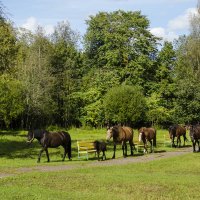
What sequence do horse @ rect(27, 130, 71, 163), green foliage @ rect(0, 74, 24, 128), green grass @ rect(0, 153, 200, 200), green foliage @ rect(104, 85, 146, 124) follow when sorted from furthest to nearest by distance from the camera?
green foliage @ rect(104, 85, 146, 124)
green foliage @ rect(0, 74, 24, 128)
horse @ rect(27, 130, 71, 163)
green grass @ rect(0, 153, 200, 200)

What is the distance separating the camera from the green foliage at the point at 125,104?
51438 millimetres

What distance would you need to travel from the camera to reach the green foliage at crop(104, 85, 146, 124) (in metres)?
51.4

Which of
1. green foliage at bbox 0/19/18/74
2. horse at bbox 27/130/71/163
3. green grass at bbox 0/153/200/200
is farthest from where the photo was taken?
green foliage at bbox 0/19/18/74

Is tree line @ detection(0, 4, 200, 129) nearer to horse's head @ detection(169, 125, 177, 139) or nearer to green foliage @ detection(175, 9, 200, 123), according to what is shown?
green foliage @ detection(175, 9, 200, 123)

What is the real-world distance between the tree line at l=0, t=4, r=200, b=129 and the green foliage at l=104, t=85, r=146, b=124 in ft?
21.5

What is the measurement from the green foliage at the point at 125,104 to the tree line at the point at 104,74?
6555 mm

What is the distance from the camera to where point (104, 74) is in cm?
6519

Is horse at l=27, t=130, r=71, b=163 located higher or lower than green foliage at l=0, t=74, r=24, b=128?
lower

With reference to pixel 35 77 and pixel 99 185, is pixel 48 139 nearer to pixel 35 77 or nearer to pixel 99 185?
pixel 99 185

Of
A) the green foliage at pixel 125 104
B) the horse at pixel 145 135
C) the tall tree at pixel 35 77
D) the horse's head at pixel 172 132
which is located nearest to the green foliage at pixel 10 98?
the tall tree at pixel 35 77

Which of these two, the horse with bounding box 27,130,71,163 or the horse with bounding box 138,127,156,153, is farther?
the horse with bounding box 138,127,156,153

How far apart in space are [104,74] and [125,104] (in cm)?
1463

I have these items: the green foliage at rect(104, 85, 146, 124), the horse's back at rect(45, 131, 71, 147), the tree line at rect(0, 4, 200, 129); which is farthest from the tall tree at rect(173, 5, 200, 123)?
the horse's back at rect(45, 131, 71, 147)

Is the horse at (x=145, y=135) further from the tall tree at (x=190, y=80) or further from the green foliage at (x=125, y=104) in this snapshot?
the tall tree at (x=190, y=80)
